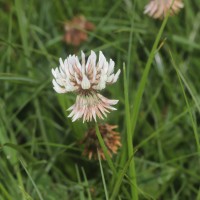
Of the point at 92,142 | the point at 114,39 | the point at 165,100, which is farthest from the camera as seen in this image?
the point at 114,39

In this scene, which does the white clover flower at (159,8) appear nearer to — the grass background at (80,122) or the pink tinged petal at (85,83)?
the grass background at (80,122)

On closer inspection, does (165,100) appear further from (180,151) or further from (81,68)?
(81,68)

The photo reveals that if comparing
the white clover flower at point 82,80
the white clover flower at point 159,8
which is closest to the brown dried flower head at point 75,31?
the white clover flower at point 159,8

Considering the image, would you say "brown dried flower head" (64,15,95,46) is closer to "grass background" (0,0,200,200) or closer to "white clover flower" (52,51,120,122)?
"grass background" (0,0,200,200)

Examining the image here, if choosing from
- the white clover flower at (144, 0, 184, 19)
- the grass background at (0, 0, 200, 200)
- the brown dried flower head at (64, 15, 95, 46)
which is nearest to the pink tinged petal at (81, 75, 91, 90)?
the grass background at (0, 0, 200, 200)

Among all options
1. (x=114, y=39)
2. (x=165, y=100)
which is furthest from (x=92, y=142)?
(x=114, y=39)
